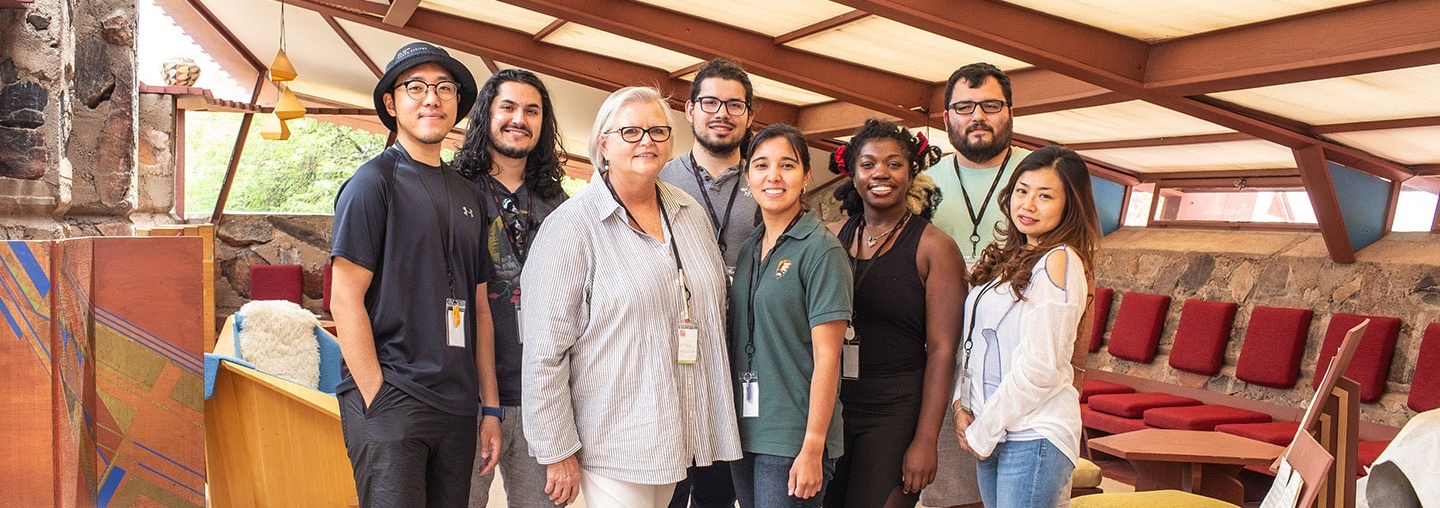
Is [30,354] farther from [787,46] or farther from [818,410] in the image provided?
[787,46]

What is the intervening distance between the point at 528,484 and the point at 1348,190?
5766 millimetres

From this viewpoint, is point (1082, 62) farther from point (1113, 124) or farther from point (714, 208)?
point (714, 208)

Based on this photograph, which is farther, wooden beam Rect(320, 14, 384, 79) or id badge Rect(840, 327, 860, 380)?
wooden beam Rect(320, 14, 384, 79)

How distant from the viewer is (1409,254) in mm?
6375

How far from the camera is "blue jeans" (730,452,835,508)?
8.01 ft

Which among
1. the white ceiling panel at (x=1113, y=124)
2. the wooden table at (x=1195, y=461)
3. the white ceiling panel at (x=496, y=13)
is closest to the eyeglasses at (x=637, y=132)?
the wooden table at (x=1195, y=461)

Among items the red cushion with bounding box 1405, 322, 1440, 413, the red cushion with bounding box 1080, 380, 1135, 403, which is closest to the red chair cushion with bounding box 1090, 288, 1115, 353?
the red cushion with bounding box 1080, 380, 1135, 403

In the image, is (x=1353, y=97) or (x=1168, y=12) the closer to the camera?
(x=1168, y=12)

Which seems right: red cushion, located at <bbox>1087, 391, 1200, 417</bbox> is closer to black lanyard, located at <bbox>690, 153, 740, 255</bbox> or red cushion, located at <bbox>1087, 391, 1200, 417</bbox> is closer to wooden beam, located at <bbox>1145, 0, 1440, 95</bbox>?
wooden beam, located at <bbox>1145, 0, 1440, 95</bbox>

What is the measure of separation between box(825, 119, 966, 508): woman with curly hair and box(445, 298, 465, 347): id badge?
922 mm

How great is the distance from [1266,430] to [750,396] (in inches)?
177

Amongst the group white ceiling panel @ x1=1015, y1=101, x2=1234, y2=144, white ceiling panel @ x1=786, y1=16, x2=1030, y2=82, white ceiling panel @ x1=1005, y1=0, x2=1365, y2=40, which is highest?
white ceiling panel @ x1=786, y1=16, x2=1030, y2=82

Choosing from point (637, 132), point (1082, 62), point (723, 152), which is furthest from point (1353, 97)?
point (637, 132)

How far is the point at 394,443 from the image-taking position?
7.36 feet
